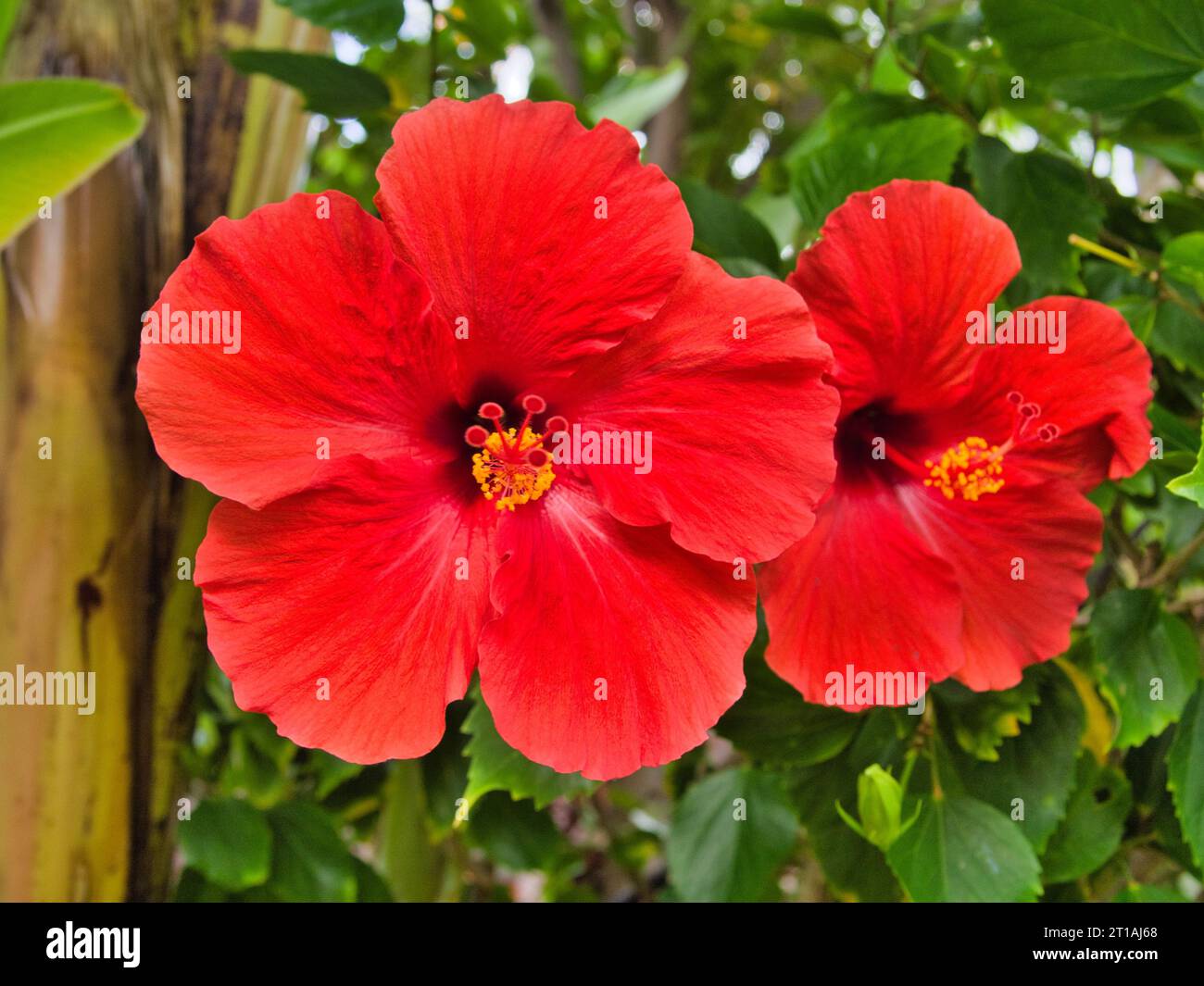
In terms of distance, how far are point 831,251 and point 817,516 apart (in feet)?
0.59

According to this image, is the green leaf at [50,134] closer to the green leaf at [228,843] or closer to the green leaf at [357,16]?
the green leaf at [357,16]

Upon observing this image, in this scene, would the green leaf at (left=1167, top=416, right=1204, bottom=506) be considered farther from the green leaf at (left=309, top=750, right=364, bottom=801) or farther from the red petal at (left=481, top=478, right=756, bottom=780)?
the green leaf at (left=309, top=750, right=364, bottom=801)

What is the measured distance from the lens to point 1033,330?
625 millimetres

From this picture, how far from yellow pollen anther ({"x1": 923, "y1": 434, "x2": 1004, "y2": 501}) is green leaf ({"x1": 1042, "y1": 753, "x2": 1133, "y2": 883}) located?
14.6 inches

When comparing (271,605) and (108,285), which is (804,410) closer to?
(271,605)

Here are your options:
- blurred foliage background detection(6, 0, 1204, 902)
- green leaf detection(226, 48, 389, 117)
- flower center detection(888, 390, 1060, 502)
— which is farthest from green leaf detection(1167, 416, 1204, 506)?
green leaf detection(226, 48, 389, 117)

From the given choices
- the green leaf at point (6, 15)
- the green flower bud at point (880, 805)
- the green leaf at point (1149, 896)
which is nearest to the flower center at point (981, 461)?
the green flower bud at point (880, 805)

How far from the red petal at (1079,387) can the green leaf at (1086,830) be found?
1.13 ft

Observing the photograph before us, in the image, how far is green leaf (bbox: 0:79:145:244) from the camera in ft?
2.58

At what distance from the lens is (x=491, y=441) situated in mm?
561

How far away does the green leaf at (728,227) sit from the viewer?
775 mm

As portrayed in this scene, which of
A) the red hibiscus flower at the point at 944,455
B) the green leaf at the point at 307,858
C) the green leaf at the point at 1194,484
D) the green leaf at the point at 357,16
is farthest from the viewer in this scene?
the green leaf at the point at 307,858

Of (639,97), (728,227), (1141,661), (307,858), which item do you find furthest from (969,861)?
(639,97)
